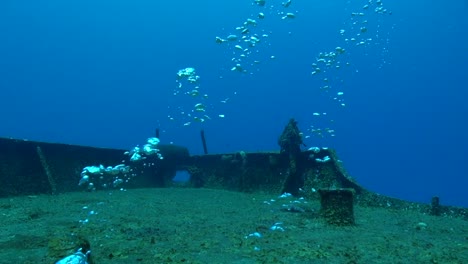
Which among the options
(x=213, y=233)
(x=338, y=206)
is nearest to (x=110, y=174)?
(x=213, y=233)

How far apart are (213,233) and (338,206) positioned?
251cm

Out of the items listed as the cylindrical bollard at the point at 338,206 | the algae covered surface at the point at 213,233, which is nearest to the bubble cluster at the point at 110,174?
the algae covered surface at the point at 213,233

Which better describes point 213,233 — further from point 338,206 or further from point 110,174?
point 110,174

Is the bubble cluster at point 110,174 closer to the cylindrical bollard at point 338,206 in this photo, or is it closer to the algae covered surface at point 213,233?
the algae covered surface at point 213,233

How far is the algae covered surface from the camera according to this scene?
4465 mm

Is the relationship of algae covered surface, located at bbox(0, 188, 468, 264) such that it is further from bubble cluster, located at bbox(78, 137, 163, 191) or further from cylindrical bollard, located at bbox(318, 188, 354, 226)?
bubble cluster, located at bbox(78, 137, 163, 191)

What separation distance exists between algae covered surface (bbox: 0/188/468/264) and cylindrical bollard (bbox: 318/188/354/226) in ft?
0.62

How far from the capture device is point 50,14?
633 feet

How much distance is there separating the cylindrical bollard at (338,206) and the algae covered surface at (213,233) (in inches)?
7.5

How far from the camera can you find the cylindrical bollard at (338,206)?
21.3 ft

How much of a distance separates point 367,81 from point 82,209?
205486 mm

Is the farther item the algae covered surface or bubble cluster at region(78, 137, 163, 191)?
bubble cluster at region(78, 137, 163, 191)

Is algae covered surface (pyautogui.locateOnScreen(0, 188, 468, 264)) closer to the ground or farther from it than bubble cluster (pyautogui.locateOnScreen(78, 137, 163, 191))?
closer to the ground

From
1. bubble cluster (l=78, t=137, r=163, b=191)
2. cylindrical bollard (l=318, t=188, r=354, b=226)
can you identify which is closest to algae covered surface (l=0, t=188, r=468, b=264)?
cylindrical bollard (l=318, t=188, r=354, b=226)
